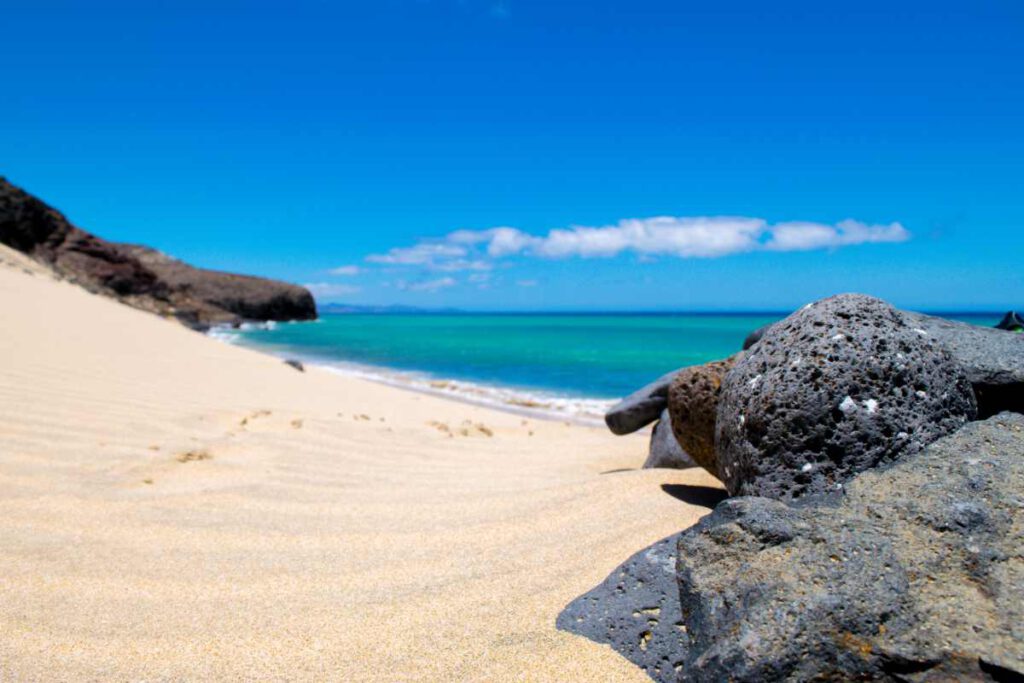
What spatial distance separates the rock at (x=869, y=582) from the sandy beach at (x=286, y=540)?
0.46 m

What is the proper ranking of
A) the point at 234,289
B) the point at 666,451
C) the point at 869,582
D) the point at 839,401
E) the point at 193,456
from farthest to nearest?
the point at 234,289, the point at 666,451, the point at 193,456, the point at 839,401, the point at 869,582

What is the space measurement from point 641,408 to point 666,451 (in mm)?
660

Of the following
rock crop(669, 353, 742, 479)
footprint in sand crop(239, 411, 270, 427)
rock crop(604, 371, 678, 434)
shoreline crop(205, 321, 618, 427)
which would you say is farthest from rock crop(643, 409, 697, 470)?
shoreline crop(205, 321, 618, 427)

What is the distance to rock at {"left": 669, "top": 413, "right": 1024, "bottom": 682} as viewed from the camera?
61.1 inches

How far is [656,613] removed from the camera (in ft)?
7.15

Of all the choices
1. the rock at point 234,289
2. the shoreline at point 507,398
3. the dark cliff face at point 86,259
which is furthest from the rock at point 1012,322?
the rock at point 234,289

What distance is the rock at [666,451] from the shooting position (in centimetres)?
425

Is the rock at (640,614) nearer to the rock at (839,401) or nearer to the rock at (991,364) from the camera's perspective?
the rock at (839,401)

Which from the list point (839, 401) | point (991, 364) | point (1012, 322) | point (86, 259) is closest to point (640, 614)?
point (839, 401)

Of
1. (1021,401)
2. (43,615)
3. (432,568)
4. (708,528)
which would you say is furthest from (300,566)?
(1021,401)

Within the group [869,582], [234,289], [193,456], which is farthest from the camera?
[234,289]

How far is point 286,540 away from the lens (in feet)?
10.1

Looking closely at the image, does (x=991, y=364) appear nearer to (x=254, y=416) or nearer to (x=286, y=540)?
(x=286, y=540)

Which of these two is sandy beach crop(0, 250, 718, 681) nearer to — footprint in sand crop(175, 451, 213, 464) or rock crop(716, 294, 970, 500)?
footprint in sand crop(175, 451, 213, 464)
